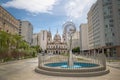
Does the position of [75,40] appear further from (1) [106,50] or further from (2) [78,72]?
(2) [78,72]

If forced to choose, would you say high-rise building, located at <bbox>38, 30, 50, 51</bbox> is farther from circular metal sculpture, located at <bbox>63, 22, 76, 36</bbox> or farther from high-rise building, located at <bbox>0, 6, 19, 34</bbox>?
circular metal sculpture, located at <bbox>63, 22, 76, 36</bbox>

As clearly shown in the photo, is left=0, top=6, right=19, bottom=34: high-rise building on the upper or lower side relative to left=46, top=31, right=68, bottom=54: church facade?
upper

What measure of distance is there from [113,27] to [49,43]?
10898 cm

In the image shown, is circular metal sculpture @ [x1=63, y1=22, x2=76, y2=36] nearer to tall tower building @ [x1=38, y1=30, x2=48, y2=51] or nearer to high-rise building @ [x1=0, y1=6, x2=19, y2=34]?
high-rise building @ [x1=0, y1=6, x2=19, y2=34]

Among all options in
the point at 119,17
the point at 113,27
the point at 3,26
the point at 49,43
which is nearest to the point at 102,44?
the point at 113,27

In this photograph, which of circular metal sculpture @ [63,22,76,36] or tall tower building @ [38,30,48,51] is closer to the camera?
circular metal sculpture @ [63,22,76,36]

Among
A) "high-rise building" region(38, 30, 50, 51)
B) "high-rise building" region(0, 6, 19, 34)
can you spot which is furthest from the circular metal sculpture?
"high-rise building" region(38, 30, 50, 51)

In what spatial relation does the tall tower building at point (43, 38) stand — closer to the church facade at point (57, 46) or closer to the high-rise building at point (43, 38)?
the high-rise building at point (43, 38)

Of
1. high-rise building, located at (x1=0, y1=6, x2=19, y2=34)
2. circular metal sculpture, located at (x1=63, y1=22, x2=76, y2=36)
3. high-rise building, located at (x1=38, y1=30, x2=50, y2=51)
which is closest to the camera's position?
circular metal sculpture, located at (x1=63, y1=22, x2=76, y2=36)

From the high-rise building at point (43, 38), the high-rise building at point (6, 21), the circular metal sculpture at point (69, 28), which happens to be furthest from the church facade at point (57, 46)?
the circular metal sculpture at point (69, 28)

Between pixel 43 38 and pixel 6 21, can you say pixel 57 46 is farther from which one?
pixel 6 21

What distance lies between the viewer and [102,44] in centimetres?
6706

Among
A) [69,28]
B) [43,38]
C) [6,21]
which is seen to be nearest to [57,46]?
[43,38]

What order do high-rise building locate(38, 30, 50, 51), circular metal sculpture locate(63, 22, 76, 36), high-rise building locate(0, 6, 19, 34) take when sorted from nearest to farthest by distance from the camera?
circular metal sculpture locate(63, 22, 76, 36) < high-rise building locate(0, 6, 19, 34) < high-rise building locate(38, 30, 50, 51)
